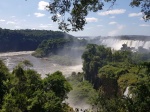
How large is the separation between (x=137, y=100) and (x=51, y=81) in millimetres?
23115

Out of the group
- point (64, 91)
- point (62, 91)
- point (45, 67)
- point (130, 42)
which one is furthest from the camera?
point (130, 42)

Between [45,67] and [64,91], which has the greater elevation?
[64,91]

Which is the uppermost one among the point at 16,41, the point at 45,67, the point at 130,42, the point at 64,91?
the point at 130,42

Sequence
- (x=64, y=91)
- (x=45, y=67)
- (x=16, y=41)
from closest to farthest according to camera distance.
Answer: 1. (x=64, y=91)
2. (x=45, y=67)
3. (x=16, y=41)

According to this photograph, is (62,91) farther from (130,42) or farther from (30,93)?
(130,42)

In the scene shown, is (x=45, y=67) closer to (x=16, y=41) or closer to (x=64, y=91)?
(x=64, y=91)

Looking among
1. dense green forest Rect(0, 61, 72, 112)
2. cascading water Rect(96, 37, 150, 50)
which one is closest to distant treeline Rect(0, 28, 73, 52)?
cascading water Rect(96, 37, 150, 50)

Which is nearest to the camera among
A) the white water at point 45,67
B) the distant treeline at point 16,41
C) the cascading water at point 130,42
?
the white water at point 45,67

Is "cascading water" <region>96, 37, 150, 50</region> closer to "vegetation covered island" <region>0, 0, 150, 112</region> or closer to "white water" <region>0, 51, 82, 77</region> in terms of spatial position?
"vegetation covered island" <region>0, 0, 150, 112</region>

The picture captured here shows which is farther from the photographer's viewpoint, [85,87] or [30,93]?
[85,87]

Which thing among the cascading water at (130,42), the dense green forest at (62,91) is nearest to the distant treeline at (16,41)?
the cascading water at (130,42)

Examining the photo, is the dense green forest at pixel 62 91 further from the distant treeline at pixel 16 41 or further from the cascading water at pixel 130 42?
the distant treeline at pixel 16 41

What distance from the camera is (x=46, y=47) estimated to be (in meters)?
145

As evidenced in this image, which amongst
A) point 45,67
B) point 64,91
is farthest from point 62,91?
point 45,67
